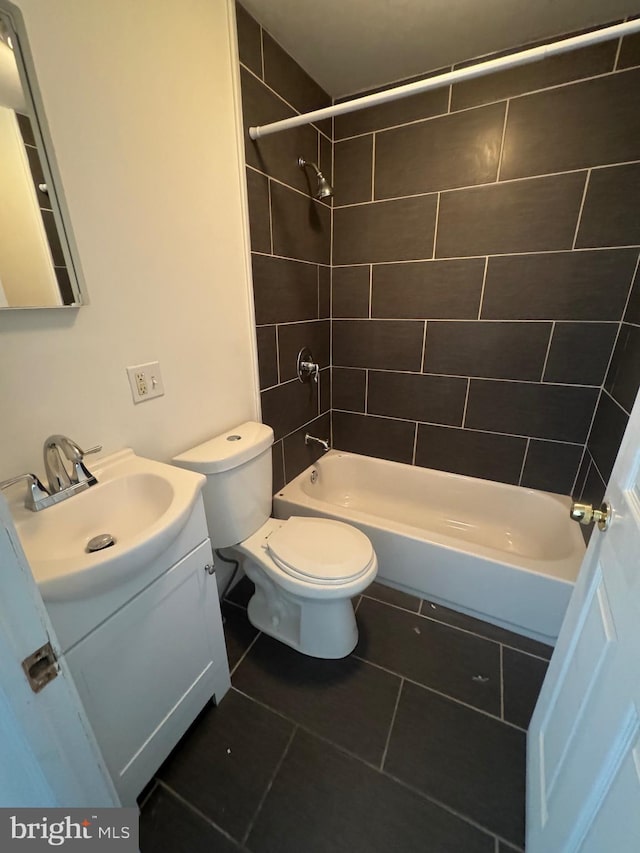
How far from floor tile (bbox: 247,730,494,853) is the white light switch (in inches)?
48.1

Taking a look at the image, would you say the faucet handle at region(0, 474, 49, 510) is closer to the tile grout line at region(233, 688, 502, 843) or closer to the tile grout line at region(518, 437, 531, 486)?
the tile grout line at region(233, 688, 502, 843)

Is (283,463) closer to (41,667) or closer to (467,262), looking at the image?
(467,262)

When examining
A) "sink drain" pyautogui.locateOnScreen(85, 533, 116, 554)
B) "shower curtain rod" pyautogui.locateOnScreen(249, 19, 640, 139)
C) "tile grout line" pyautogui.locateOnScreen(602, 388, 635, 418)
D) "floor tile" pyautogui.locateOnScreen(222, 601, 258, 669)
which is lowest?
"floor tile" pyautogui.locateOnScreen(222, 601, 258, 669)

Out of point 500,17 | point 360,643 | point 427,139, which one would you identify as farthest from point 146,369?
point 500,17

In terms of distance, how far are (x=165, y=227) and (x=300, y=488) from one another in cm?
138

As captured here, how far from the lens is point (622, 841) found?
1.66ft

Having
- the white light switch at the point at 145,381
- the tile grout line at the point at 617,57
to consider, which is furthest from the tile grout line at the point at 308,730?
the tile grout line at the point at 617,57

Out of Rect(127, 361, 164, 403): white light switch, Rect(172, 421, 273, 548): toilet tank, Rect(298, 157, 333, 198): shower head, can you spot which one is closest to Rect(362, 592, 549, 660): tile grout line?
Rect(172, 421, 273, 548): toilet tank

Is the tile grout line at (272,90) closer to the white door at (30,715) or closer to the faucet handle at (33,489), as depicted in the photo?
the faucet handle at (33,489)

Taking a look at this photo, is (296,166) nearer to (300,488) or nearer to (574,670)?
(300,488)

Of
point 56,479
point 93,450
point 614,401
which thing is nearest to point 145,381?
point 93,450

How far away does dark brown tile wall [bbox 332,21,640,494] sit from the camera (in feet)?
4.71

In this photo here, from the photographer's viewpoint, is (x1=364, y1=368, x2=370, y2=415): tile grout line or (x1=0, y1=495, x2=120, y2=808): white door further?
(x1=364, y1=368, x2=370, y2=415): tile grout line

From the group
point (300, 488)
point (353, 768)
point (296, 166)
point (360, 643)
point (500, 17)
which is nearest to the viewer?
point (353, 768)
